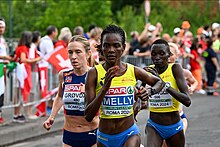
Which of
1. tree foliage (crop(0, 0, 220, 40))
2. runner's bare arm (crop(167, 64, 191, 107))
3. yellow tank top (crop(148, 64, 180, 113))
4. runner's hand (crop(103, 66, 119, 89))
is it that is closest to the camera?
runner's hand (crop(103, 66, 119, 89))

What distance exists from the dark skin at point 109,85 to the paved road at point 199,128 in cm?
537

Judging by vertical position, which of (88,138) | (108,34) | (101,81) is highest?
(108,34)

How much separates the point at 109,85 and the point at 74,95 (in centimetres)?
163

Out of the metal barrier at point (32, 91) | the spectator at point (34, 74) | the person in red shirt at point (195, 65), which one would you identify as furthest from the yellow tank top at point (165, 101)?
the person in red shirt at point (195, 65)

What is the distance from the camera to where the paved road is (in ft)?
39.9

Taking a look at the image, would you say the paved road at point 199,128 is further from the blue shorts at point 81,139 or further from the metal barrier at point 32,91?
the blue shorts at point 81,139

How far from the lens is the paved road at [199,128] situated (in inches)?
478

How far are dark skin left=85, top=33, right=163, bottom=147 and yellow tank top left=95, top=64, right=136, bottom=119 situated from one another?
4 cm

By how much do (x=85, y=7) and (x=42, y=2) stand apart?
17.7 m

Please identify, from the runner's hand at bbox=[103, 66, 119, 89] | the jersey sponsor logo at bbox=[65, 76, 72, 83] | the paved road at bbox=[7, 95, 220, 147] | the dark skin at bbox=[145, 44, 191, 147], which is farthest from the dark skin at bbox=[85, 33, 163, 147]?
the paved road at bbox=[7, 95, 220, 147]

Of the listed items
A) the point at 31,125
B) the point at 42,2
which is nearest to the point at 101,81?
the point at 31,125

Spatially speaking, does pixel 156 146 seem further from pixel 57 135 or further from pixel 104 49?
pixel 57 135

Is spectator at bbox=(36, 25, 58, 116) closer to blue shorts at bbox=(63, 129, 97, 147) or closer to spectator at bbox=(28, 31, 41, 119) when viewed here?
spectator at bbox=(28, 31, 41, 119)

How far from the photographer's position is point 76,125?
7418 millimetres
